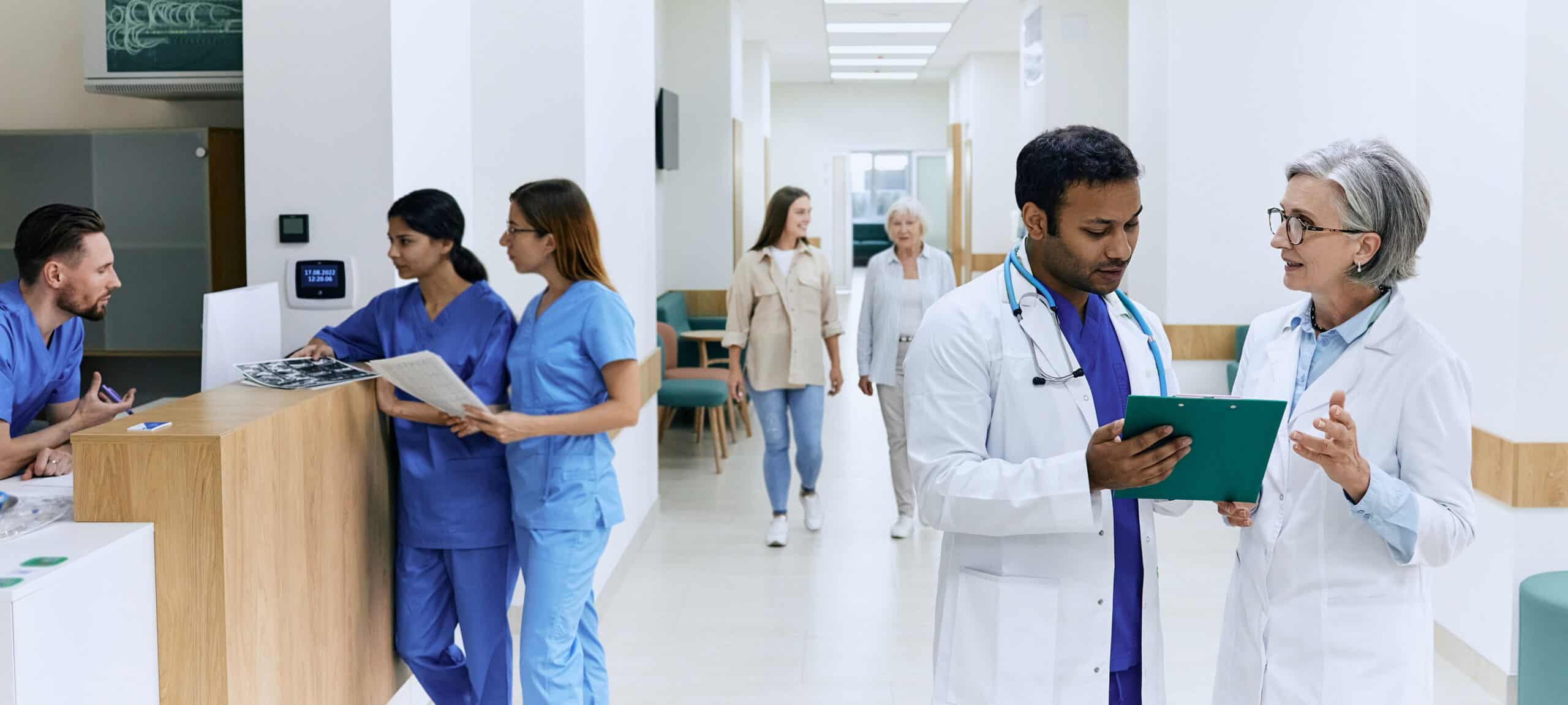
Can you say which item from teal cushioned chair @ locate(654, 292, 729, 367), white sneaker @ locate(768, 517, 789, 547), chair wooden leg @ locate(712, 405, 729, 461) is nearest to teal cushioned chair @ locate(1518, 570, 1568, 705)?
white sneaker @ locate(768, 517, 789, 547)

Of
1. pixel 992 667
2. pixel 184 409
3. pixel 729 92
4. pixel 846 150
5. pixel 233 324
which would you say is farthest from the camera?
pixel 846 150

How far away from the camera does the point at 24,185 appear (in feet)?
15.3

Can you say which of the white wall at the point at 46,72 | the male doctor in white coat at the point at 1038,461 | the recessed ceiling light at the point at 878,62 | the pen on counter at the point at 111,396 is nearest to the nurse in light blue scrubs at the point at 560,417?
the pen on counter at the point at 111,396

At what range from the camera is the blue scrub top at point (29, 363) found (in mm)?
2758

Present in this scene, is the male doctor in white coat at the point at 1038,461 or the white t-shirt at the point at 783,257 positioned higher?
the white t-shirt at the point at 783,257

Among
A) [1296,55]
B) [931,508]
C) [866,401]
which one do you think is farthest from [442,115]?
[866,401]

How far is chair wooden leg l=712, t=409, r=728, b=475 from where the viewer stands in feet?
24.6

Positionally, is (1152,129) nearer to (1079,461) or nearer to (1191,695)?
(1191,695)

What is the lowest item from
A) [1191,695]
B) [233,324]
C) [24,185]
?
[1191,695]

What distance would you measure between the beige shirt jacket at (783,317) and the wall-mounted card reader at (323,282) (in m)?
2.36

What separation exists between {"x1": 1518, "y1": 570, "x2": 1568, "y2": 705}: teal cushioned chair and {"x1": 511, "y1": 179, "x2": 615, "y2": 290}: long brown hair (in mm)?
2649

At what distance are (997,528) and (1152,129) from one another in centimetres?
531

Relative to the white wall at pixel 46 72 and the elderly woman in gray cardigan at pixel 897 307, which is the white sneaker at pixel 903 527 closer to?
the elderly woman in gray cardigan at pixel 897 307

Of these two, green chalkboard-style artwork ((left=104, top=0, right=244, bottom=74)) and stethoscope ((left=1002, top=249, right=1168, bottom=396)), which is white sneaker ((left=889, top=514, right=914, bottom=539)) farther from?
A: stethoscope ((left=1002, top=249, right=1168, bottom=396))
